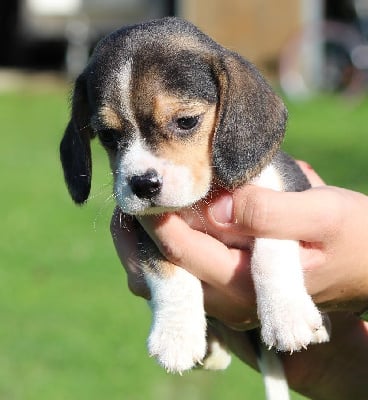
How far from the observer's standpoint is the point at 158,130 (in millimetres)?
4402

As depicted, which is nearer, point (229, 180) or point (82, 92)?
point (229, 180)

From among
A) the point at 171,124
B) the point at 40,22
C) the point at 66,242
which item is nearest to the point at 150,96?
the point at 171,124

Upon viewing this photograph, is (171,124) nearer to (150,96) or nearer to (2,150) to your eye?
(150,96)

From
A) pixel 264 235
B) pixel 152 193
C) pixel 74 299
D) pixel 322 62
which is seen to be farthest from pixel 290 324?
pixel 322 62

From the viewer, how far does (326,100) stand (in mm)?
22609

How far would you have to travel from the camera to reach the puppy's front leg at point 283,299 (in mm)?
4199

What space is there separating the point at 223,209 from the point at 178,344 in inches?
24.0

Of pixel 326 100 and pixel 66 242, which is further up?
pixel 66 242

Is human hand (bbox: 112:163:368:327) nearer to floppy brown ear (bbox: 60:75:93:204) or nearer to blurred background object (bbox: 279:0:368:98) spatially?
floppy brown ear (bbox: 60:75:93:204)

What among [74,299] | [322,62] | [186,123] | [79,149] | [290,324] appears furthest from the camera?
[322,62]

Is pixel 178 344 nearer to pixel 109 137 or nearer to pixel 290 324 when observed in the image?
pixel 290 324

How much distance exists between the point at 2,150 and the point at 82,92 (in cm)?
1393

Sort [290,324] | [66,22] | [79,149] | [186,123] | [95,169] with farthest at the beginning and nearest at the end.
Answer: [66,22], [95,169], [79,149], [186,123], [290,324]

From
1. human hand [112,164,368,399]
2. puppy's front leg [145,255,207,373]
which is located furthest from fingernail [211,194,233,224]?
puppy's front leg [145,255,207,373]
